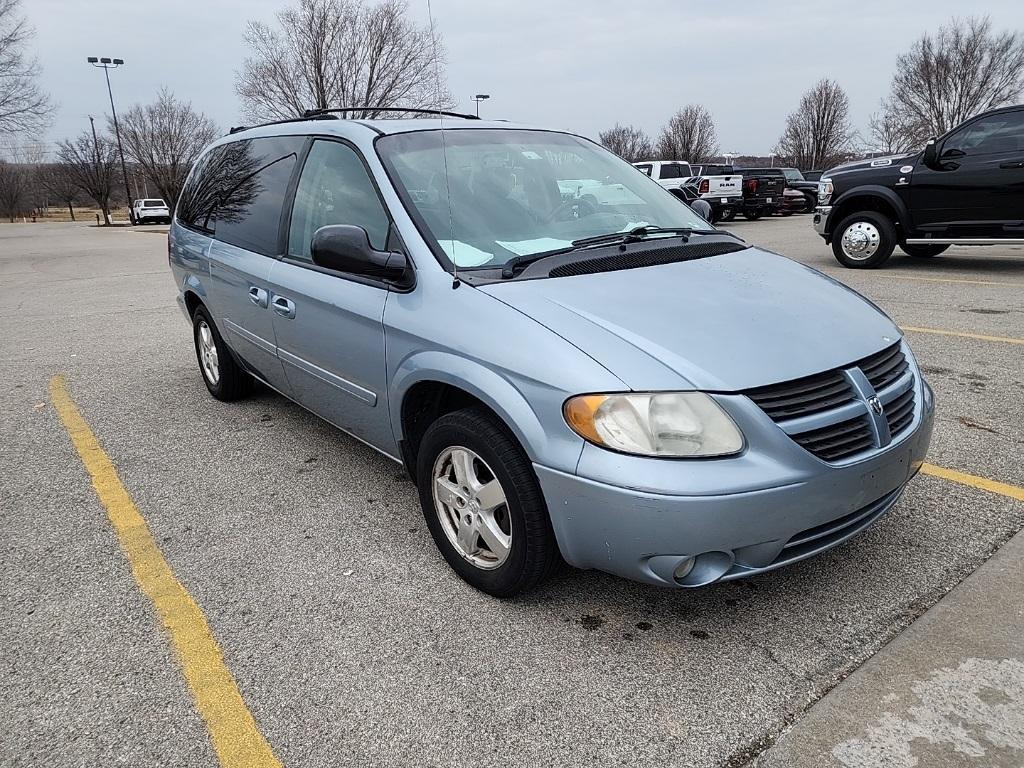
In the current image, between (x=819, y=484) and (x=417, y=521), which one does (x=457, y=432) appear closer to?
(x=417, y=521)

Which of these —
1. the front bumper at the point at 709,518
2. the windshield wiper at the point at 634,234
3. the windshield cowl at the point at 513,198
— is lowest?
the front bumper at the point at 709,518

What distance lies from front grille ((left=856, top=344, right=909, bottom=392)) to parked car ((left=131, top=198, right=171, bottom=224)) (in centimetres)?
4541

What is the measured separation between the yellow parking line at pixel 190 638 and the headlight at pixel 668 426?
1290mm

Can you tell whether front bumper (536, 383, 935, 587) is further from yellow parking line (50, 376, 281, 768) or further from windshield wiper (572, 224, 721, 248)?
windshield wiper (572, 224, 721, 248)

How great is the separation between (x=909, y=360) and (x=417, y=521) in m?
2.10

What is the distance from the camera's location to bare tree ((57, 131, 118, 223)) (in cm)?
5700

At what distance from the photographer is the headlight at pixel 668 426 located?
84.0 inches

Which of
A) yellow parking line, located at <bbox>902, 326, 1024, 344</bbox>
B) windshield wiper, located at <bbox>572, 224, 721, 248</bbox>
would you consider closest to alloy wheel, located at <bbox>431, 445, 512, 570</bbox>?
windshield wiper, located at <bbox>572, 224, 721, 248</bbox>

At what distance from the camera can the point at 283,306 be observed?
3604mm

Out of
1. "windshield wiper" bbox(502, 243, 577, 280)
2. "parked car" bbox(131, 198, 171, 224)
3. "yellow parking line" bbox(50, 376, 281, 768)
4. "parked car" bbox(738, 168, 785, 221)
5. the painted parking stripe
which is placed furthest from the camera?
"parked car" bbox(131, 198, 171, 224)

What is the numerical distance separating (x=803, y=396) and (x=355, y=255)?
164 cm

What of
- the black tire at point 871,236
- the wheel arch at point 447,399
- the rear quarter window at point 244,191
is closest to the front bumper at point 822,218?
the black tire at point 871,236

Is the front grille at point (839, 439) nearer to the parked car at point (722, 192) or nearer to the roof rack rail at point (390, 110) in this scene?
the roof rack rail at point (390, 110)

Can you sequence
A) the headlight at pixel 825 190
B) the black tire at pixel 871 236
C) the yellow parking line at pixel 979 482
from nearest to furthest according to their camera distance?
the yellow parking line at pixel 979 482 < the black tire at pixel 871 236 < the headlight at pixel 825 190
